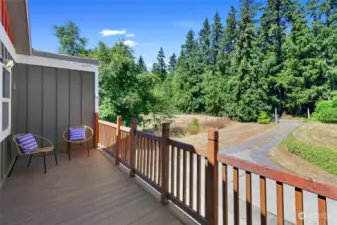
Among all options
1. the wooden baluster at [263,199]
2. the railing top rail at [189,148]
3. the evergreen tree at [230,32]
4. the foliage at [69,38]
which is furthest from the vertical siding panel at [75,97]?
the evergreen tree at [230,32]

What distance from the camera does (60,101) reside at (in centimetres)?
525

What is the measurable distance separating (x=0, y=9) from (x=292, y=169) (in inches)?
318

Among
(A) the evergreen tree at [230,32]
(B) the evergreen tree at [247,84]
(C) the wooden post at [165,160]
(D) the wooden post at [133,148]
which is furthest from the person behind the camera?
(A) the evergreen tree at [230,32]

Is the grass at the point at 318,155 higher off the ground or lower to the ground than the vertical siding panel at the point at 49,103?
lower

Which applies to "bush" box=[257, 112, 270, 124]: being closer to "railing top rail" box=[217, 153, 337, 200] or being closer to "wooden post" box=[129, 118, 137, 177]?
"wooden post" box=[129, 118, 137, 177]

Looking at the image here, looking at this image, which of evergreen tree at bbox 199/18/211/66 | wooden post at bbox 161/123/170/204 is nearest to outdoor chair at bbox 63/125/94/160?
wooden post at bbox 161/123/170/204

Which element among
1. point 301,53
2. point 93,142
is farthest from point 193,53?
point 93,142

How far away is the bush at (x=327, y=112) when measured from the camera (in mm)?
16656

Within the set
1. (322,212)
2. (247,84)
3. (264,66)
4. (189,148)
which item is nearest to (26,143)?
(189,148)

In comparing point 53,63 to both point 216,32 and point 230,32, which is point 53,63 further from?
point 216,32

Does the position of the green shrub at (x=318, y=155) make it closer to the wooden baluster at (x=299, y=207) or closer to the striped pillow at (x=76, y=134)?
the wooden baluster at (x=299, y=207)

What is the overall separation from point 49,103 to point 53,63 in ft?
3.03

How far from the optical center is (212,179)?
1876 millimetres

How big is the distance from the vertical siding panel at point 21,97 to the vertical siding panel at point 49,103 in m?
0.37
